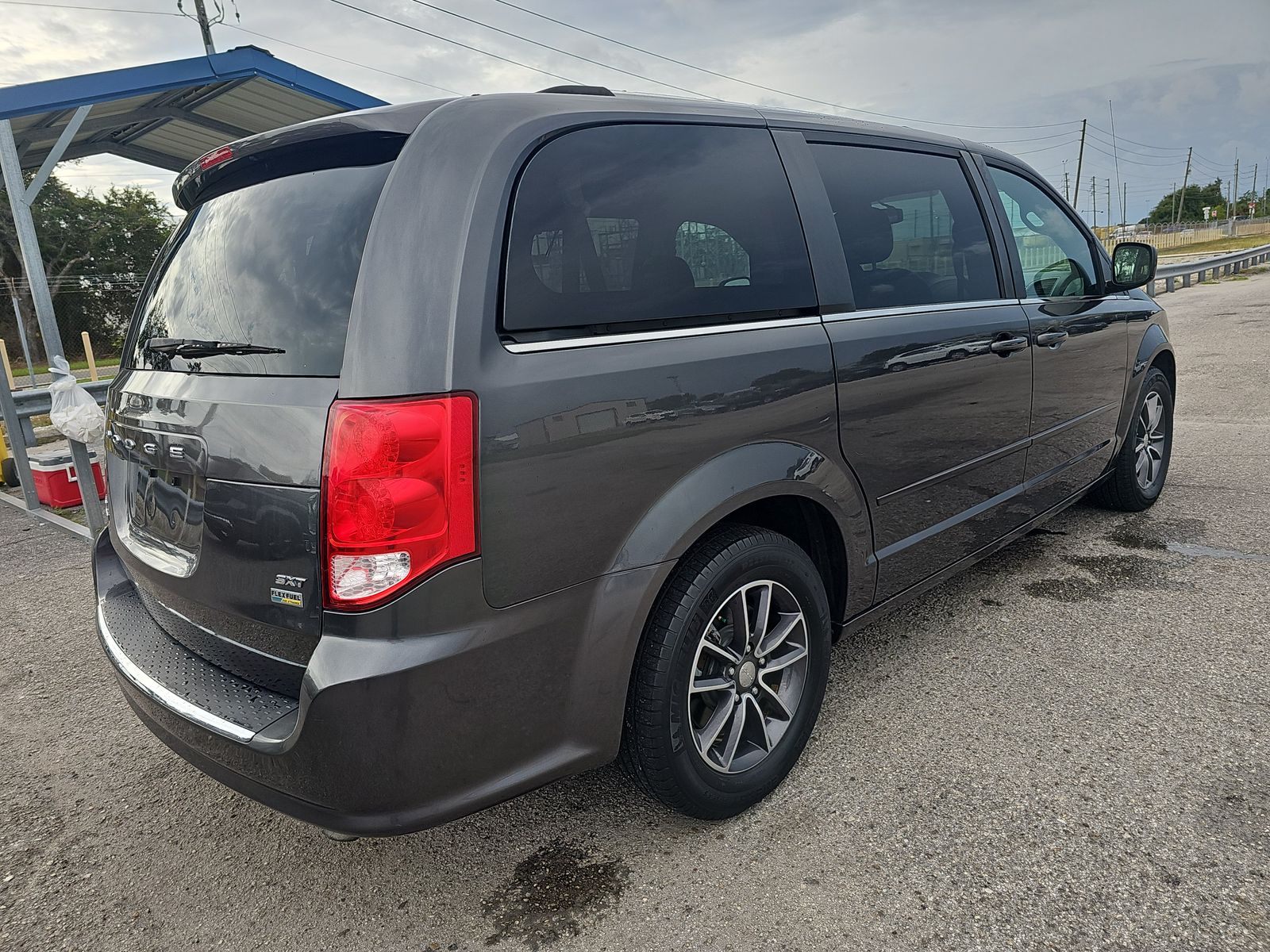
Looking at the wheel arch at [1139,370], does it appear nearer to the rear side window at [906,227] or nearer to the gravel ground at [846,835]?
the gravel ground at [846,835]

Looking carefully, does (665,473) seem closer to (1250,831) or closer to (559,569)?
(559,569)

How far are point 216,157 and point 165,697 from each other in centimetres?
136

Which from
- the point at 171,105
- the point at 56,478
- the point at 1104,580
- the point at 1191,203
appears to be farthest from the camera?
the point at 1191,203

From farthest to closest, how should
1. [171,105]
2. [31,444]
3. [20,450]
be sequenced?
[171,105], [31,444], [20,450]

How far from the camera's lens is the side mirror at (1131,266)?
402 cm

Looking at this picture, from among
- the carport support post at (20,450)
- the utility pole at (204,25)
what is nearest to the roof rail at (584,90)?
the carport support post at (20,450)

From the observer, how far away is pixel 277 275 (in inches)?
74.4

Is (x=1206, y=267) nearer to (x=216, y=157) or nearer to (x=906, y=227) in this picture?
(x=906, y=227)

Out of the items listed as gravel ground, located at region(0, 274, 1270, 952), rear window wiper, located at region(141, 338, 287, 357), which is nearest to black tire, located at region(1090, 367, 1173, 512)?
gravel ground, located at region(0, 274, 1270, 952)

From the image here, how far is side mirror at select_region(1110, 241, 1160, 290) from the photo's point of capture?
158 inches

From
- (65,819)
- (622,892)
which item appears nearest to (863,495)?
(622,892)

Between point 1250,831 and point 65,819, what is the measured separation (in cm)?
327

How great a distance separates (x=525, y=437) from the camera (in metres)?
1.71

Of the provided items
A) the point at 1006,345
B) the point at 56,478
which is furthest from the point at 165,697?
the point at 56,478
